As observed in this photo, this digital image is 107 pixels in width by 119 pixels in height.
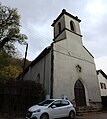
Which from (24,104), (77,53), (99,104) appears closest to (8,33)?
(77,53)

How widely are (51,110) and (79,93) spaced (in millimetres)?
9666

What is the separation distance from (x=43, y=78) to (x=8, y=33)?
858cm

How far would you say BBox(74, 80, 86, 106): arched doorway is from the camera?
19.5 metres

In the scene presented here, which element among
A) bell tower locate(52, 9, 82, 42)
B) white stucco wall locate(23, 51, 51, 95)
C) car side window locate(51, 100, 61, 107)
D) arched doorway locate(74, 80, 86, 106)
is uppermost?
bell tower locate(52, 9, 82, 42)

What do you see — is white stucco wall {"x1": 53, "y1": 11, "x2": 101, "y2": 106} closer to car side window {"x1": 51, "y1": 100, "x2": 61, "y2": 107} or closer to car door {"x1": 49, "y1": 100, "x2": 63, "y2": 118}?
car side window {"x1": 51, "y1": 100, "x2": 61, "y2": 107}

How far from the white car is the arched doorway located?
7.14 metres

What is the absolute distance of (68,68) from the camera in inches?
768

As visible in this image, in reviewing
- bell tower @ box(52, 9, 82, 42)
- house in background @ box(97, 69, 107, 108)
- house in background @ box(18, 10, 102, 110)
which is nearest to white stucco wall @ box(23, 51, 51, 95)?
house in background @ box(18, 10, 102, 110)

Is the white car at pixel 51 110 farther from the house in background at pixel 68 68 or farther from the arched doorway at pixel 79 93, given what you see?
the arched doorway at pixel 79 93

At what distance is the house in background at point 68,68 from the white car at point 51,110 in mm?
4472

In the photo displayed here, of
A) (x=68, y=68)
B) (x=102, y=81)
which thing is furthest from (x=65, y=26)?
(x=102, y=81)

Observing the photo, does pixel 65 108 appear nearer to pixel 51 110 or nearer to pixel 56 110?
pixel 56 110

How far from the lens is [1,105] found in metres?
14.1

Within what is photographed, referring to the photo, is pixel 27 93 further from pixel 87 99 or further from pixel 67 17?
pixel 67 17
